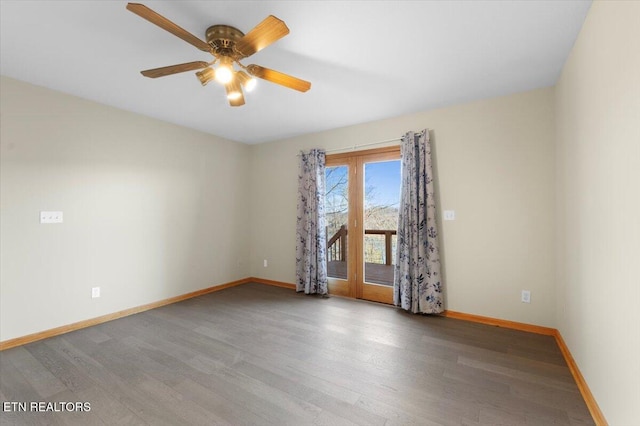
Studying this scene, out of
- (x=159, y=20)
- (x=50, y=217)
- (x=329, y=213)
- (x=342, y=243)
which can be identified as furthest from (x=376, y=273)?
(x=50, y=217)

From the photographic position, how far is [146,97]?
3037 millimetres

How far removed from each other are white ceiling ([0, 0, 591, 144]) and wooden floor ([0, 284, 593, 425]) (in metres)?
2.55

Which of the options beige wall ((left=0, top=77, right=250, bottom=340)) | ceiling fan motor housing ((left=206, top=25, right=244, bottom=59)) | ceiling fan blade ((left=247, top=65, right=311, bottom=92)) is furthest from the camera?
beige wall ((left=0, top=77, right=250, bottom=340))

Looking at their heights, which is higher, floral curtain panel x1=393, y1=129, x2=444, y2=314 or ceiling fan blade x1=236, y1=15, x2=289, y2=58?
ceiling fan blade x1=236, y1=15, x2=289, y2=58

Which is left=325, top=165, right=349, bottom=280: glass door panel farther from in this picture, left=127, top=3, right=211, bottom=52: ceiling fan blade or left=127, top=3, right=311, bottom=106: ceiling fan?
left=127, top=3, right=211, bottom=52: ceiling fan blade

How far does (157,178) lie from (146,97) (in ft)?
3.68

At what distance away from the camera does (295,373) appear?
211 centimetres

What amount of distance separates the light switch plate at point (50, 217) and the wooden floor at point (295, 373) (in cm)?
121

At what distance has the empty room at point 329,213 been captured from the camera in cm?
167

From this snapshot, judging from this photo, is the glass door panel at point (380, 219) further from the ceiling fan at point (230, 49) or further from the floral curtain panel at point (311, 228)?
the ceiling fan at point (230, 49)

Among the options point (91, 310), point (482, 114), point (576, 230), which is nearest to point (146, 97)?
point (91, 310)

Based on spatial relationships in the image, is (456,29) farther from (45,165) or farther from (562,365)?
(45,165)

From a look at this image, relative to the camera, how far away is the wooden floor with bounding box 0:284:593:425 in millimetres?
1668

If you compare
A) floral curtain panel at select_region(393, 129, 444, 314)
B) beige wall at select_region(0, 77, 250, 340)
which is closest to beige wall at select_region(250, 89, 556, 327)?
floral curtain panel at select_region(393, 129, 444, 314)
